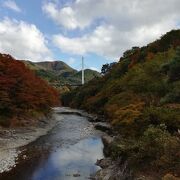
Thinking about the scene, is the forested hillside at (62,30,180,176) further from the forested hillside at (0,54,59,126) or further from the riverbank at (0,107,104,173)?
the forested hillside at (0,54,59,126)

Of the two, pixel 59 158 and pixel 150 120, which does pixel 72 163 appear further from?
pixel 150 120

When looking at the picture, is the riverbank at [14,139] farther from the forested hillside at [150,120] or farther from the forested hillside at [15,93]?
the forested hillside at [150,120]

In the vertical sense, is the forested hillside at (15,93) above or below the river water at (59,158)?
above

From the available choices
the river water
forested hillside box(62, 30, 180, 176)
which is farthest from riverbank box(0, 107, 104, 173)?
forested hillside box(62, 30, 180, 176)

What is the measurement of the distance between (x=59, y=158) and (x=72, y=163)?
2569 mm

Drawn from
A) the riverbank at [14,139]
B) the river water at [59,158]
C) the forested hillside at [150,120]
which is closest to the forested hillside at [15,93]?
the riverbank at [14,139]

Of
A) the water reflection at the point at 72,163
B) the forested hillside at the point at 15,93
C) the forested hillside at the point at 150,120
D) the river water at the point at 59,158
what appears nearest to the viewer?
the forested hillside at the point at 150,120

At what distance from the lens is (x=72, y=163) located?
1334 inches

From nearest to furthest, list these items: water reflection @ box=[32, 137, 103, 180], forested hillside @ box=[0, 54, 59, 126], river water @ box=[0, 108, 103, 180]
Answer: river water @ box=[0, 108, 103, 180] → water reflection @ box=[32, 137, 103, 180] → forested hillside @ box=[0, 54, 59, 126]

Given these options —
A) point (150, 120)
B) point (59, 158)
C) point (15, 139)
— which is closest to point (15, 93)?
point (15, 139)

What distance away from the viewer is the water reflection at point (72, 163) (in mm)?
29172

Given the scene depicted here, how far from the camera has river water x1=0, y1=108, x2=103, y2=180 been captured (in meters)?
29.0

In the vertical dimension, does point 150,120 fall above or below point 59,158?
above

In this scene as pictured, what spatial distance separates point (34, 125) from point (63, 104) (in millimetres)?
108961
